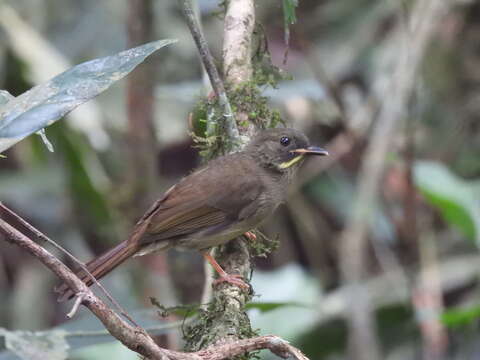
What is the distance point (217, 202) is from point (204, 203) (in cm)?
7

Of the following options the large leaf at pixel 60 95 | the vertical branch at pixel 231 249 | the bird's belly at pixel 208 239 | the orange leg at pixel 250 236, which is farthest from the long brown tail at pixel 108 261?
the large leaf at pixel 60 95

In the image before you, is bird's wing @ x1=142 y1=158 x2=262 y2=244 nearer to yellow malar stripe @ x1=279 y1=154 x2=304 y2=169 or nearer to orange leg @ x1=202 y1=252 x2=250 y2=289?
yellow malar stripe @ x1=279 y1=154 x2=304 y2=169

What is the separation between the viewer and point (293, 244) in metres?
7.22

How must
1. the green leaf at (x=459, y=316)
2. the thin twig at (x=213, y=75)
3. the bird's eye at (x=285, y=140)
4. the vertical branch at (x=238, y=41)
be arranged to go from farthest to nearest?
the green leaf at (x=459, y=316) → the bird's eye at (x=285, y=140) → the vertical branch at (x=238, y=41) → the thin twig at (x=213, y=75)

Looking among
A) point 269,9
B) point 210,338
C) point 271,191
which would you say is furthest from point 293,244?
point 210,338

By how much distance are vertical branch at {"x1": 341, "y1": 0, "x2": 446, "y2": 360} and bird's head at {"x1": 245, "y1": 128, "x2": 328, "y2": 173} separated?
89 centimetres

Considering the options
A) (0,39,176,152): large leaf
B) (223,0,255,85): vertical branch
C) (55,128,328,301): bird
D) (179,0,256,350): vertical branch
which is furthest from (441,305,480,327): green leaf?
(0,39,176,152): large leaf

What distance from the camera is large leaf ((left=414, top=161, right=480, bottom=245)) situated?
4703 millimetres

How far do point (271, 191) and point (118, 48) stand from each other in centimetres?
283

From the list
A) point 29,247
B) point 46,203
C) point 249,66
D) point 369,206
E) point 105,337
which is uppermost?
point 46,203

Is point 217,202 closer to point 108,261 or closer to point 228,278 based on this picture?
point 108,261

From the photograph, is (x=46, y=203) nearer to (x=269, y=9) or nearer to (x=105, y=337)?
(x=269, y=9)

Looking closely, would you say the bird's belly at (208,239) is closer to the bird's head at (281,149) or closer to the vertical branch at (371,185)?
the bird's head at (281,149)

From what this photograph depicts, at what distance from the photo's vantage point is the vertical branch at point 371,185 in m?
Answer: 4.48
